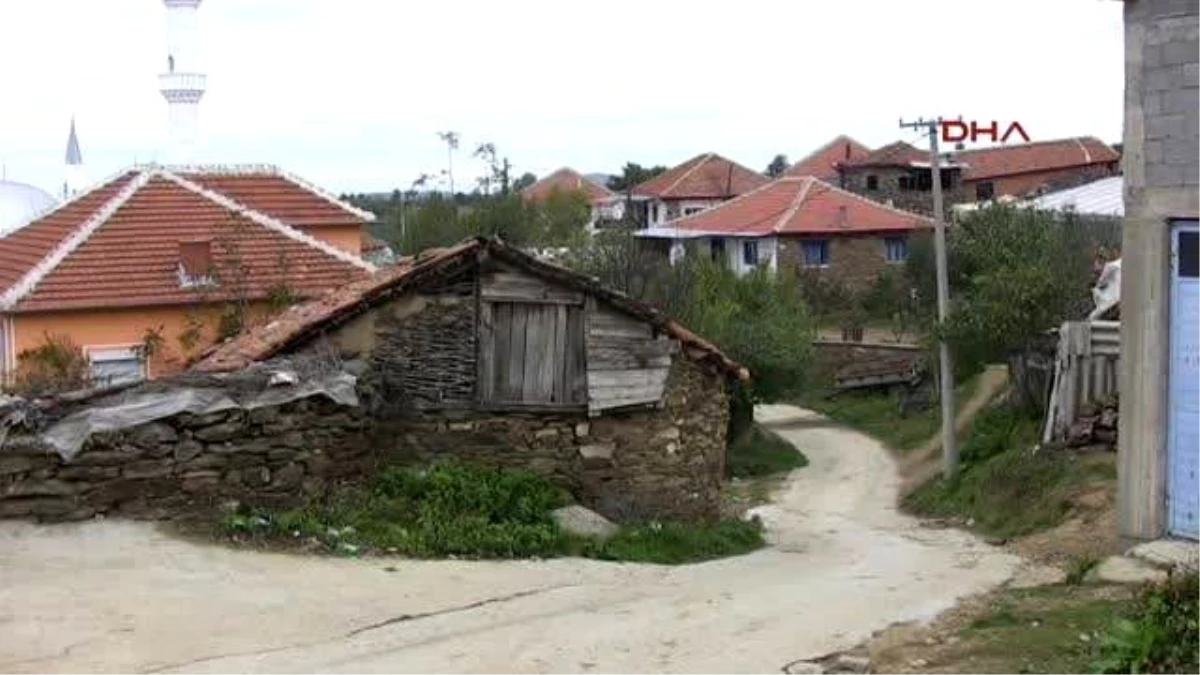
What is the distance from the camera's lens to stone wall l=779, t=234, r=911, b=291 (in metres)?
51.9

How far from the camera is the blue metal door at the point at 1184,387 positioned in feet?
35.8

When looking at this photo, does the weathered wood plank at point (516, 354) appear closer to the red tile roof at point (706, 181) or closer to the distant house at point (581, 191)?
the red tile roof at point (706, 181)

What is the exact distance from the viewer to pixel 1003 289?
24.2 meters

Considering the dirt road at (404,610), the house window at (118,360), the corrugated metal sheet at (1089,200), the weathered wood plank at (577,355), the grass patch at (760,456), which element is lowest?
the grass patch at (760,456)

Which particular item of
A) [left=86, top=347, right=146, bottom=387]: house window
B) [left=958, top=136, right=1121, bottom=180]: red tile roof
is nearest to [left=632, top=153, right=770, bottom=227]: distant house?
[left=958, top=136, right=1121, bottom=180]: red tile roof

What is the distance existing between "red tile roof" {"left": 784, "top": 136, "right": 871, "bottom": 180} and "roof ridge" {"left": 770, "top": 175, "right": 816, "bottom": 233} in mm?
18954

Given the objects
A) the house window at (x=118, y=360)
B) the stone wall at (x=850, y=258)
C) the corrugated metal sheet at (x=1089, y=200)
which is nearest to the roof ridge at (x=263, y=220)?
the house window at (x=118, y=360)

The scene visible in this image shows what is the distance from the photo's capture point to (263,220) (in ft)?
85.0

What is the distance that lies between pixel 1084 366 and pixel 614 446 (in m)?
8.52

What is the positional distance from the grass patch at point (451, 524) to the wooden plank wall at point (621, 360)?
4.01 feet

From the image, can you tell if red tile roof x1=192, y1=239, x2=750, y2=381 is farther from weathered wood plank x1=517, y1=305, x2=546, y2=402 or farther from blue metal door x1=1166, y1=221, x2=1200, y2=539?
blue metal door x1=1166, y1=221, x2=1200, y2=539

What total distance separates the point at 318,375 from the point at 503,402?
6.68 feet

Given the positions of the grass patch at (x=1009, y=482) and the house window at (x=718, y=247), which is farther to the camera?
the house window at (x=718, y=247)

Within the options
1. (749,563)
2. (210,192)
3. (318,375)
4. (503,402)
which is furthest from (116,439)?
(210,192)
